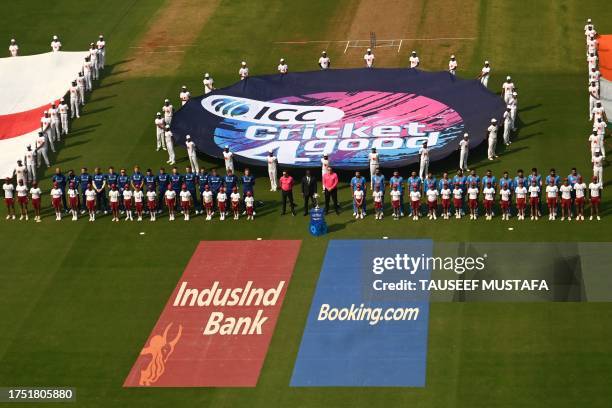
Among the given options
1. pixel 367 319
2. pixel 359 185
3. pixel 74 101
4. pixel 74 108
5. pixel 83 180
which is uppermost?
pixel 359 185

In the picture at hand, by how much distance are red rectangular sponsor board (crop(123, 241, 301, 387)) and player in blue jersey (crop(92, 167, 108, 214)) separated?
18.8ft

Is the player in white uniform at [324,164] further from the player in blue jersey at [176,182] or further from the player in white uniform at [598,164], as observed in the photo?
the player in white uniform at [598,164]

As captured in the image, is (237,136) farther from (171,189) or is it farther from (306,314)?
(306,314)

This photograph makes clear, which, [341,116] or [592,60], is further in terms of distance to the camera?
[592,60]

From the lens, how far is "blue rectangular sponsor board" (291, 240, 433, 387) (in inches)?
1638

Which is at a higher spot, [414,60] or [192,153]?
[192,153]

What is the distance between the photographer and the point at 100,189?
53.3m

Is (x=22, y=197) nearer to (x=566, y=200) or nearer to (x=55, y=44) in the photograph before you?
(x=55, y=44)

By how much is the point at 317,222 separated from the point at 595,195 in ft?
35.1

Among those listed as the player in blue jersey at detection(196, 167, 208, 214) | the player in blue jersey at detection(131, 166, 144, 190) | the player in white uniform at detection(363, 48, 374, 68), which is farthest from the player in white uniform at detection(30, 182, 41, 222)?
the player in white uniform at detection(363, 48, 374, 68)

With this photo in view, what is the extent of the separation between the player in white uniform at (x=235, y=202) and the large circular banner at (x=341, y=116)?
330cm

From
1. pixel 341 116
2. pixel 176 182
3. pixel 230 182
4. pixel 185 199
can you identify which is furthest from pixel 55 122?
pixel 341 116

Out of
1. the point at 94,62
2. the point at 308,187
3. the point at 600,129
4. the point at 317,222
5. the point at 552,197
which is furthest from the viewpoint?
the point at 94,62

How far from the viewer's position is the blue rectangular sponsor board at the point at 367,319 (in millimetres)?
41594
